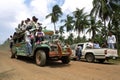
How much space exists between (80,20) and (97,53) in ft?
135

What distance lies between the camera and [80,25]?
60281 mm

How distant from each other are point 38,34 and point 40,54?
142 cm

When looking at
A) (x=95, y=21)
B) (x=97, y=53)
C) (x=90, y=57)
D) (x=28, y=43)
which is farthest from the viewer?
(x=95, y=21)

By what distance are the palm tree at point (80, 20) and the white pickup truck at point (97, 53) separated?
3793cm

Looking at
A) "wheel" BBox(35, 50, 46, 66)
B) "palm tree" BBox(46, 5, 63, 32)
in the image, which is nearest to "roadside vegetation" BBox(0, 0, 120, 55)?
"palm tree" BBox(46, 5, 63, 32)

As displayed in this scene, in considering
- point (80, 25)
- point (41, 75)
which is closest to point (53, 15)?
point (80, 25)

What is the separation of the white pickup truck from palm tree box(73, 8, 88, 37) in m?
37.9

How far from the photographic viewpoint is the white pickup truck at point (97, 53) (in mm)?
18964

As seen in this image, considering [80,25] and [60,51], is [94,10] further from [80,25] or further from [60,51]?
[60,51]

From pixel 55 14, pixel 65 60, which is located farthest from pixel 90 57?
pixel 55 14

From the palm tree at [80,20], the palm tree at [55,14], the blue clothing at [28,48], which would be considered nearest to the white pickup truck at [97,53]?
the blue clothing at [28,48]

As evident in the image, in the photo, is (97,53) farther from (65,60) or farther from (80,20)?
(80,20)

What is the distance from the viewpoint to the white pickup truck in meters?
19.0

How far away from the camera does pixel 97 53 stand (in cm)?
1984
